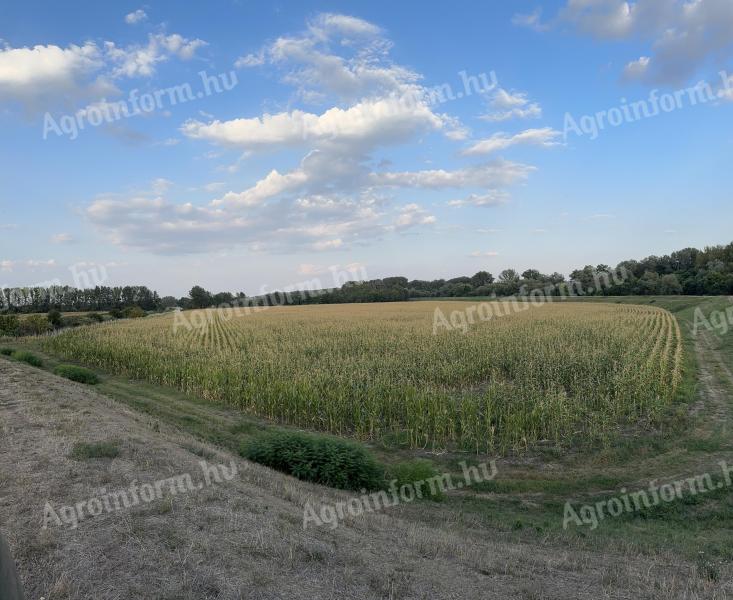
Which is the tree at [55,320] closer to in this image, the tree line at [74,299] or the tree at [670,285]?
the tree line at [74,299]

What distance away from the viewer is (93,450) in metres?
8.84

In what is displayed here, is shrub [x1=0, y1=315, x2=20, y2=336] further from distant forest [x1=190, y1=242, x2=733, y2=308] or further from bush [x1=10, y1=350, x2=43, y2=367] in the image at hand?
distant forest [x1=190, y1=242, x2=733, y2=308]

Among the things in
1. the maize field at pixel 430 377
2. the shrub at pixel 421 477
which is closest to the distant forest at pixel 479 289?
the maize field at pixel 430 377

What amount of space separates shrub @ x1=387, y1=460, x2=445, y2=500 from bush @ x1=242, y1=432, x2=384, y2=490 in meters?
0.40

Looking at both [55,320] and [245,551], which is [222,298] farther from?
[245,551]

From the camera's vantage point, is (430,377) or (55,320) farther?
(55,320)

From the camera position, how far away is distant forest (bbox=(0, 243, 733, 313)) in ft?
275

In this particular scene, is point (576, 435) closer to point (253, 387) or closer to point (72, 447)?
point (253, 387)

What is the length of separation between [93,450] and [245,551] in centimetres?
449

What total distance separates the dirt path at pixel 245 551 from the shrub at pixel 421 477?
1728mm

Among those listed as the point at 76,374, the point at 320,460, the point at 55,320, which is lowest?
the point at 320,460

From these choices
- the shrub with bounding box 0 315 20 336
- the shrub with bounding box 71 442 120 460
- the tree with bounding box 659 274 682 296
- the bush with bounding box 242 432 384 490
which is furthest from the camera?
the tree with bounding box 659 274 682 296

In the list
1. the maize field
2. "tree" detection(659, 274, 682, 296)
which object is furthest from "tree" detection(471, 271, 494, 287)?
the maize field

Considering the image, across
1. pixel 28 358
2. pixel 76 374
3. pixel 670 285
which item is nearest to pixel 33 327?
pixel 28 358
